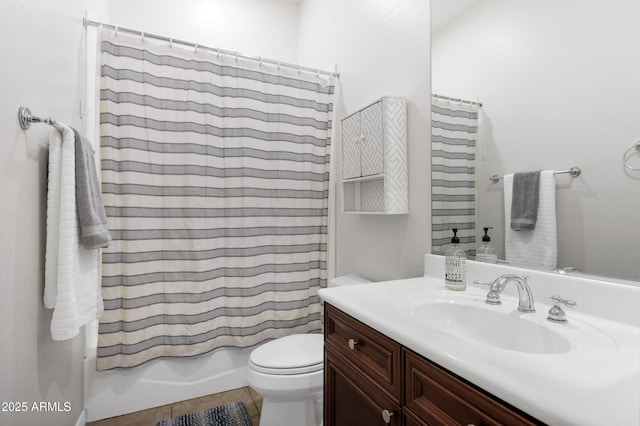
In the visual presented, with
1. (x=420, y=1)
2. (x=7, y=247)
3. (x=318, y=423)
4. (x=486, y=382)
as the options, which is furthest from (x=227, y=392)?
(x=420, y=1)

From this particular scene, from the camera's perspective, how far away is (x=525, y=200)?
1.07 m

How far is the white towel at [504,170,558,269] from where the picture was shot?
1.00 metres

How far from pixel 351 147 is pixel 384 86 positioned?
38 centimetres

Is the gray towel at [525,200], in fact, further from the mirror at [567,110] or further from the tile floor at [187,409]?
the tile floor at [187,409]

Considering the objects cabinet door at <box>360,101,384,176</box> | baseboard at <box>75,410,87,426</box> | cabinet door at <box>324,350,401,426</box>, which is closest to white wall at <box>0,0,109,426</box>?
baseboard at <box>75,410,87,426</box>

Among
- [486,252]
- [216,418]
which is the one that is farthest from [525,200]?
[216,418]

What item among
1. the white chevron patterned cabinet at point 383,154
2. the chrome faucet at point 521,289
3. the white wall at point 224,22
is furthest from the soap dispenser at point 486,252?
the white wall at point 224,22

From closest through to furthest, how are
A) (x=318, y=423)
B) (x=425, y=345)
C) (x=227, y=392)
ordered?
1. (x=425, y=345)
2. (x=318, y=423)
3. (x=227, y=392)

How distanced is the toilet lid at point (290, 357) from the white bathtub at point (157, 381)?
55cm

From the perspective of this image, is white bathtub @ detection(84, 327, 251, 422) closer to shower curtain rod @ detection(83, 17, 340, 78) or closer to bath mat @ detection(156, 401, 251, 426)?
bath mat @ detection(156, 401, 251, 426)

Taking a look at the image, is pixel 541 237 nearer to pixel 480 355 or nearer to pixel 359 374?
pixel 480 355

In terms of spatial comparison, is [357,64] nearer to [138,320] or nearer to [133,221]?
[133,221]

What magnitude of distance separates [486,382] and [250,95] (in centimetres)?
193

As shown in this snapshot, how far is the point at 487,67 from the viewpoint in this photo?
1.18 m
